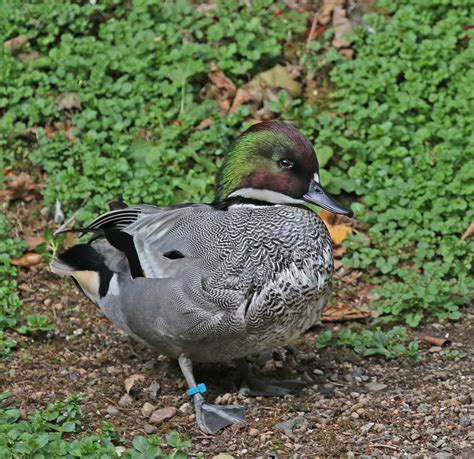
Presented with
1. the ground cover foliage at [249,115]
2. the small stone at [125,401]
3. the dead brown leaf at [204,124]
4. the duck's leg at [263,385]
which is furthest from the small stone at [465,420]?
the dead brown leaf at [204,124]

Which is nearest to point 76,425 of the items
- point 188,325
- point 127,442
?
point 127,442

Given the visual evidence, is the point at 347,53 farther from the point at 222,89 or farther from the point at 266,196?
the point at 266,196

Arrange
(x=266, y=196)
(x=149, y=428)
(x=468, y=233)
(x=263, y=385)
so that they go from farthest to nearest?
1. (x=468, y=233)
2. (x=263, y=385)
3. (x=266, y=196)
4. (x=149, y=428)

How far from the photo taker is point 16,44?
7.12m

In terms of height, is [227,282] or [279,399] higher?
[227,282]

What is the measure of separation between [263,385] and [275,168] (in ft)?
3.40

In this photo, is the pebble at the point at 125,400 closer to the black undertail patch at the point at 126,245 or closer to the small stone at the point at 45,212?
the black undertail patch at the point at 126,245

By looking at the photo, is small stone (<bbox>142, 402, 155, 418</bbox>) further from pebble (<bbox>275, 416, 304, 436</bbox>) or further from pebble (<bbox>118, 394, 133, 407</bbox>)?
pebble (<bbox>275, 416, 304, 436</bbox>)

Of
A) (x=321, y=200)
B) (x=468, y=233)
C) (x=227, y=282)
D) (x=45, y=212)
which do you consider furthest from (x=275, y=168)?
(x=45, y=212)

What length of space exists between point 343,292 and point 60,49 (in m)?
2.63

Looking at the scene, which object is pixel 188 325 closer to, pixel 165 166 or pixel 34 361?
pixel 34 361

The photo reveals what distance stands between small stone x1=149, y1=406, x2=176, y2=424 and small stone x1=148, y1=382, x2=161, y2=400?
0.15 meters

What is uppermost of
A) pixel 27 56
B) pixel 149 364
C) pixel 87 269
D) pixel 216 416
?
pixel 27 56

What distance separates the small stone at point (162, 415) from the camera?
4.69 metres
